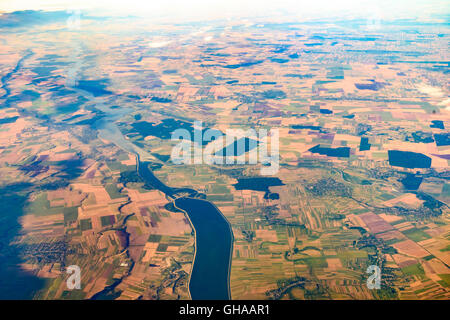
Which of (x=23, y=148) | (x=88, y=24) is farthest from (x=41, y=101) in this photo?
(x=88, y=24)

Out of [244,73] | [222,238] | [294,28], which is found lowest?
[222,238]

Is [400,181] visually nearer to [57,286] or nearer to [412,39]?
[57,286]

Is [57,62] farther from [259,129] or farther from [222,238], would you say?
[222,238]

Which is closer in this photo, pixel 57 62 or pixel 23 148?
pixel 23 148

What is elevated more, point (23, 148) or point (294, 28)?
point (294, 28)

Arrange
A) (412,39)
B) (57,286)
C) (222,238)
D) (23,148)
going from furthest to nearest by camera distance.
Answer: (412,39), (23,148), (222,238), (57,286)

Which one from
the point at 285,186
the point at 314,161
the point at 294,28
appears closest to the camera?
the point at 285,186

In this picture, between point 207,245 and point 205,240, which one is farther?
point 205,240

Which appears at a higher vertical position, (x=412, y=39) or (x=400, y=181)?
(x=412, y=39)

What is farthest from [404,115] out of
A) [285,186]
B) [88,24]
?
[88,24]
